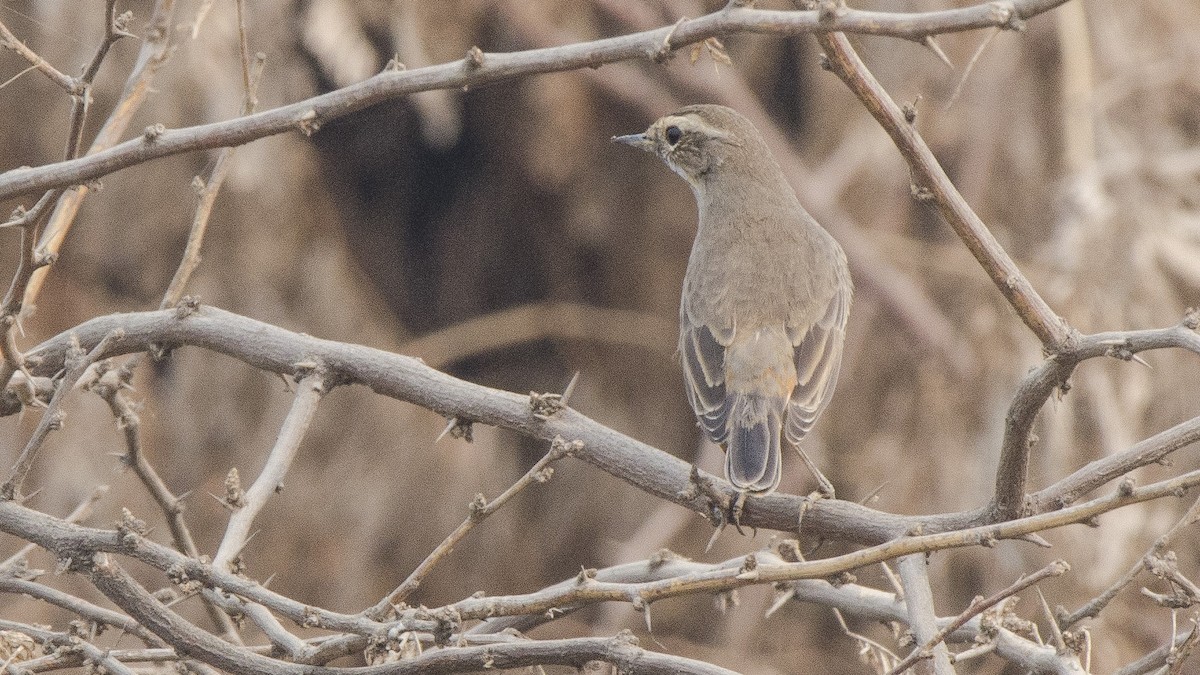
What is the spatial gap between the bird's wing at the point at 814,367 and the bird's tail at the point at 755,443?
56 millimetres

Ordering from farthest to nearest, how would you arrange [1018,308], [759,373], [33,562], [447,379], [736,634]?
[736,634] → [33,562] → [759,373] → [447,379] → [1018,308]

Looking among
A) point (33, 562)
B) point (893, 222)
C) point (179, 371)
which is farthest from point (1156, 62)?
point (33, 562)

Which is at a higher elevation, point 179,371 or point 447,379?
point 179,371

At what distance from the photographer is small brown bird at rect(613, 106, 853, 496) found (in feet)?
15.8

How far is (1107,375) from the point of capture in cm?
773

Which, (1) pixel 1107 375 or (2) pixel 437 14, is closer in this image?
(1) pixel 1107 375

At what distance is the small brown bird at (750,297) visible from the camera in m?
4.83

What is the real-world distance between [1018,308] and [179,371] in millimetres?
6379

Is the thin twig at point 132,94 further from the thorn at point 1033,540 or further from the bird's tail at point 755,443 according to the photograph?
the thorn at point 1033,540

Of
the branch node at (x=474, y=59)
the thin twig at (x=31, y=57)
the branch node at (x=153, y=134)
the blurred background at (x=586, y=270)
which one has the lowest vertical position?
the branch node at (x=153, y=134)

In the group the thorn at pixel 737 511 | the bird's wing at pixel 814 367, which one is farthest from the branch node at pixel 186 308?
the bird's wing at pixel 814 367

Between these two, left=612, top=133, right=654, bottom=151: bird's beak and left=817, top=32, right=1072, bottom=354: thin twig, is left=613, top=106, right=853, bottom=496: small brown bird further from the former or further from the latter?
left=817, top=32, right=1072, bottom=354: thin twig

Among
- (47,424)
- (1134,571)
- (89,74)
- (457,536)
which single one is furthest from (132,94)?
(1134,571)

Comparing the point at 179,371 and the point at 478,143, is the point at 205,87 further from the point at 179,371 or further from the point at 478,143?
the point at 478,143
